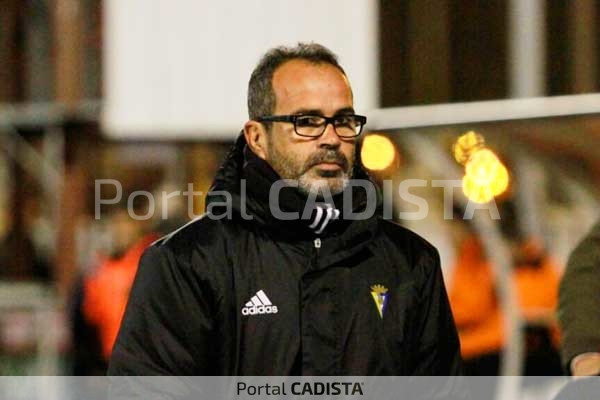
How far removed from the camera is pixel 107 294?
670 cm

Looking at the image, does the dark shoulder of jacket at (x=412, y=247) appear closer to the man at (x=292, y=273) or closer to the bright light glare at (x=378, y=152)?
the man at (x=292, y=273)

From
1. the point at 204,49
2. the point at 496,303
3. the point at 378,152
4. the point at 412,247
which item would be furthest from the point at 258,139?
the point at 204,49

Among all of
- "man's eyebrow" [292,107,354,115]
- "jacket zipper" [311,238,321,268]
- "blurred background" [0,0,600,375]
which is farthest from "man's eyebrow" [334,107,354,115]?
"blurred background" [0,0,600,375]

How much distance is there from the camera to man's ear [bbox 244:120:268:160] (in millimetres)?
2703

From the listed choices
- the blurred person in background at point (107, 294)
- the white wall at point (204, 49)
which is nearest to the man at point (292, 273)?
the white wall at point (204, 49)

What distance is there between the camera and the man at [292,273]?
2.54 m

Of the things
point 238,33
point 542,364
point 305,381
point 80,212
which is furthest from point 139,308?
point 80,212

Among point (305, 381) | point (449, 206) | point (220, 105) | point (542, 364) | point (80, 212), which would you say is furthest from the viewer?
point (80, 212)

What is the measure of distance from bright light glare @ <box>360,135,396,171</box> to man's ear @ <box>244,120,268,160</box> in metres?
2.16

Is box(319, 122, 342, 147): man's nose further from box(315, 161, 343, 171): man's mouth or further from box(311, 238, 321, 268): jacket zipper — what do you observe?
box(311, 238, 321, 268): jacket zipper

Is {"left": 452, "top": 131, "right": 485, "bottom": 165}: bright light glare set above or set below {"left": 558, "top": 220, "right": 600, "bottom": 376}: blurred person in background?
above

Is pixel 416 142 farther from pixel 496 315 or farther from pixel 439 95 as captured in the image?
pixel 496 315

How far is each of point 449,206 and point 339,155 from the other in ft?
9.07

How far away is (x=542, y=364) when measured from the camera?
4.98 meters
